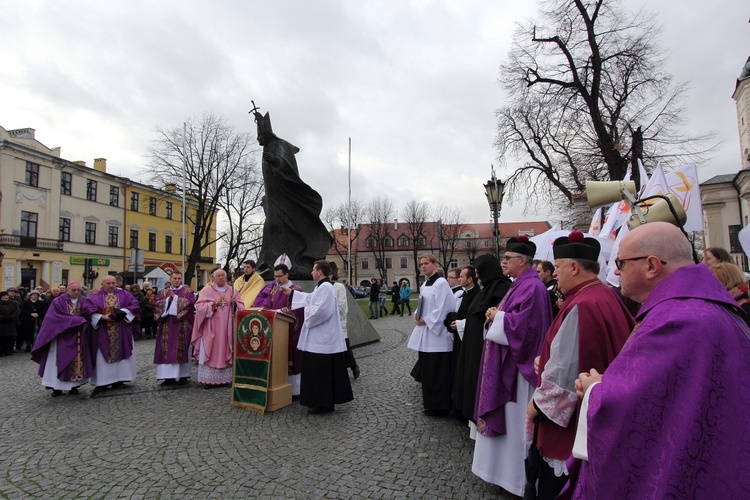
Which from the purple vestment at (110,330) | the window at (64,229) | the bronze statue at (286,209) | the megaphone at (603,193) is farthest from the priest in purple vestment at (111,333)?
the window at (64,229)

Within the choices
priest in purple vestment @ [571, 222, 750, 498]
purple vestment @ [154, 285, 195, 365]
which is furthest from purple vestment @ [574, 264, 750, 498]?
purple vestment @ [154, 285, 195, 365]

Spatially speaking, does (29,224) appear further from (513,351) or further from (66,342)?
(513,351)

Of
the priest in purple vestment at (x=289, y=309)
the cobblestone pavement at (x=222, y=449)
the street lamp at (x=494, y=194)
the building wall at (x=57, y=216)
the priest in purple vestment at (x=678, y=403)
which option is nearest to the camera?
the priest in purple vestment at (x=678, y=403)

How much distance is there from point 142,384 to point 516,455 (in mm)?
6721

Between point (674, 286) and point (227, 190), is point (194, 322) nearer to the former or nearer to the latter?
point (674, 286)

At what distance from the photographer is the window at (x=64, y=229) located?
39069 mm

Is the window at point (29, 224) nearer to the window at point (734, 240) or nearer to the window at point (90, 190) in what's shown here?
the window at point (90, 190)

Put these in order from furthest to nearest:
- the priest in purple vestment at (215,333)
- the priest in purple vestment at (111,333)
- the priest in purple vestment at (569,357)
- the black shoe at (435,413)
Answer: the priest in purple vestment at (215,333), the priest in purple vestment at (111,333), the black shoe at (435,413), the priest in purple vestment at (569,357)

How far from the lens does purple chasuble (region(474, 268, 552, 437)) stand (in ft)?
11.4

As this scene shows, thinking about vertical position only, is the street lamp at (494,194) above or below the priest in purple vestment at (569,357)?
above

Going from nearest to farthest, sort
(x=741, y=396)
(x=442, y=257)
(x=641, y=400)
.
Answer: (x=741, y=396) → (x=641, y=400) → (x=442, y=257)

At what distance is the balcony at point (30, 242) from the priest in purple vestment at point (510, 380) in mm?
41023

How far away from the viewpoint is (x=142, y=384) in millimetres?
7793

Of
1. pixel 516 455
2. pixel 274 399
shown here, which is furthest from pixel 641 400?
pixel 274 399
